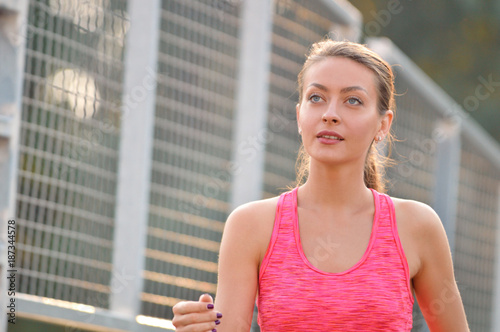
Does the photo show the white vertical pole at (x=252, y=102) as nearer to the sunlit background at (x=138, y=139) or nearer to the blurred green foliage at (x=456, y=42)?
the sunlit background at (x=138, y=139)

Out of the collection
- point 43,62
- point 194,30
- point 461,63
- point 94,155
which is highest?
point 461,63

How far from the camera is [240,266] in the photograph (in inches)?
101

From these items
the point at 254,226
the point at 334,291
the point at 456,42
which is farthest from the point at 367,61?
the point at 456,42

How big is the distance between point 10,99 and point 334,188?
1821mm

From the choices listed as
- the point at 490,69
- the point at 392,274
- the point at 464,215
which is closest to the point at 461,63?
the point at 490,69

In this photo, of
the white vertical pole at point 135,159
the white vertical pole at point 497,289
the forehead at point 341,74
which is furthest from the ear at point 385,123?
the white vertical pole at point 497,289

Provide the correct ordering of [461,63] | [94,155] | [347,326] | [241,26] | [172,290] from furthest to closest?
[461,63] → [241,26] → [172,290] → [94,155] → [347,326]

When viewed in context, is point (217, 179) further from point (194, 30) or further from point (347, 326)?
point (347, 326)

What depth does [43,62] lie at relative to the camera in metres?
4.32

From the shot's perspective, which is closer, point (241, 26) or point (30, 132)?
point (30, 132)

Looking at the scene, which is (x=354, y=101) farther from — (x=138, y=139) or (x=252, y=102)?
(x=252, y=102)

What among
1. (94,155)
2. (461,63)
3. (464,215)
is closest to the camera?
(94,155)

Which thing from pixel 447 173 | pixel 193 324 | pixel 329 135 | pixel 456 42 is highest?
pixel 456 42

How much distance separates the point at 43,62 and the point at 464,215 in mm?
5470
